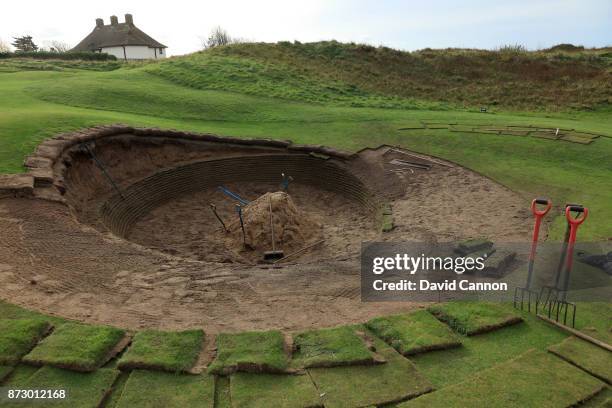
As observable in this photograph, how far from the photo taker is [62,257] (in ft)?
30.6

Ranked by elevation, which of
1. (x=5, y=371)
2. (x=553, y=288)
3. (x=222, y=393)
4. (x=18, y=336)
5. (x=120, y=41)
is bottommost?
(x=222, y=393)

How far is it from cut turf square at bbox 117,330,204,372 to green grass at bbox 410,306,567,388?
3.21 meters

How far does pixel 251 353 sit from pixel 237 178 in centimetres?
1213

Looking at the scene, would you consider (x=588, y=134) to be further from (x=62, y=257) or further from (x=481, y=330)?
(x=62, y=257)

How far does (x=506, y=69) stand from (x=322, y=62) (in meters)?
13.5

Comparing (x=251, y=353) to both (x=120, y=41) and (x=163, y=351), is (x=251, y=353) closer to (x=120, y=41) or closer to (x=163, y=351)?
(x=163, y=351)

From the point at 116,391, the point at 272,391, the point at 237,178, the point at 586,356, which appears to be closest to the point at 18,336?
the point at 116,391

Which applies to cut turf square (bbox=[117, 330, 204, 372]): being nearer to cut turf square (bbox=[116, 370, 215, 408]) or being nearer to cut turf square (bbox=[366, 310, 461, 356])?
cut turf square (bbox=[116, 370, 215, 408])

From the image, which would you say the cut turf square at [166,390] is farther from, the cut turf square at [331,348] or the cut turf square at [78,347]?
the cut turf square at [331,348]

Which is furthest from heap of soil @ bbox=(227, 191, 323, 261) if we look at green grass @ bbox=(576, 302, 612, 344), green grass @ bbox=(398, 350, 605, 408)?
green grass @ bbox=(398, 350, 605, 408)

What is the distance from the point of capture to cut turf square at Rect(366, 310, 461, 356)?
6.62 metres

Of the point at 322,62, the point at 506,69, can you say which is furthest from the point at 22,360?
the point at 506,69

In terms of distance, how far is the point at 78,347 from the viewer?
632 cm

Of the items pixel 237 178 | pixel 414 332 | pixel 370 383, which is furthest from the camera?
pixel 237 178
